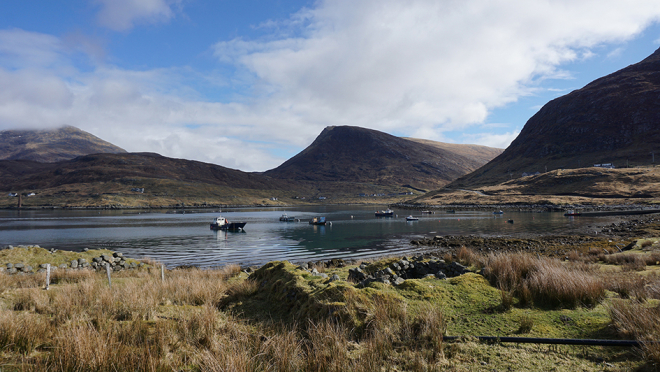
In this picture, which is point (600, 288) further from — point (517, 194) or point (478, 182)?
point (478, 182)

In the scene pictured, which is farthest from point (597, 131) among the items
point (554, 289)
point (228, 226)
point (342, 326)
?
point (342, 326)

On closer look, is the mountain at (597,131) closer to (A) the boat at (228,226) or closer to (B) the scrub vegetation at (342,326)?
(A) the boat at (228,226)

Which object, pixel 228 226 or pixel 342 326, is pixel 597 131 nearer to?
pixel 228 226

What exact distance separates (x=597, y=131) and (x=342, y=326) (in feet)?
685

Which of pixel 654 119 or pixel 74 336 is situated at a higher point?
pixel 654 119

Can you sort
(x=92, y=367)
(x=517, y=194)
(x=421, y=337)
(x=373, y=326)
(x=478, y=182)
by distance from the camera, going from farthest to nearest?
1. (x=478, y=182)
2. (x=517, y=194)
3. (x=373, y=326)
4. (x=421, y=337)
5. (x=92, y=367)

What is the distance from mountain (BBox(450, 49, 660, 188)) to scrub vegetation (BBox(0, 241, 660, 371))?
163475 millimetres

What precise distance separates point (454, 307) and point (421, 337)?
1.71 m

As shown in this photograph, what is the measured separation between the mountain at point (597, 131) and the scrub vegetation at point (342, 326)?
163 m

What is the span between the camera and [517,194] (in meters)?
116

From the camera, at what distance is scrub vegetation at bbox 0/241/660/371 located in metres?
4.39

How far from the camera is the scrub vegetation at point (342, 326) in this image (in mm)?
4387

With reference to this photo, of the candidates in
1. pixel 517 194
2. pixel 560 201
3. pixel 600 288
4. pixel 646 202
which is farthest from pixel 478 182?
pixel 600 288

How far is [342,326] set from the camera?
17.8 ft
